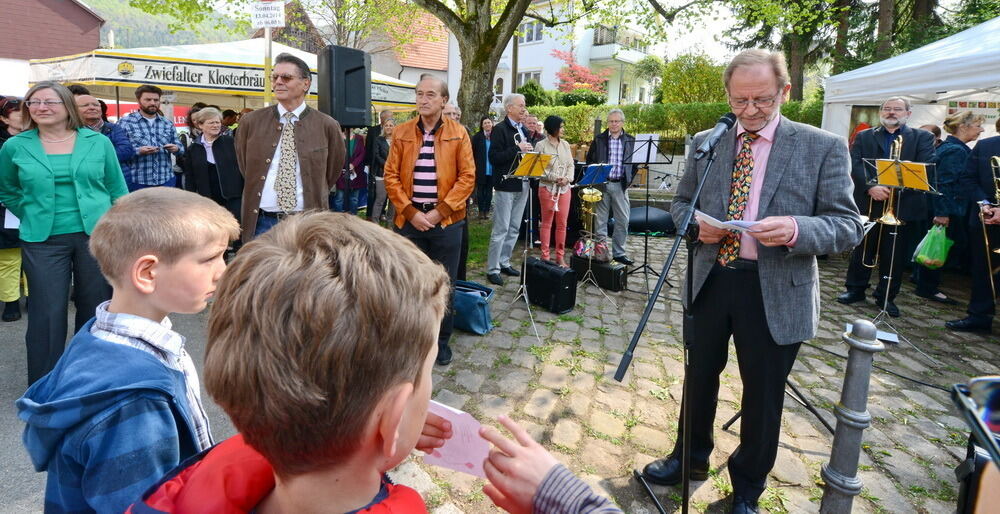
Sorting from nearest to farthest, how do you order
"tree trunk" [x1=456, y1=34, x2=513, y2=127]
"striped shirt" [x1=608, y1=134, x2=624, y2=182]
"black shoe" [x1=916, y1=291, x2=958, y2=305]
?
"black shoe" [x1=916, y1=291, x2=958, y2=305] < "striped shirt" [x1=608, y1=134, x2=624, y2=182] < "tree trunk" [x1=456, y1=34, x2=513, y2=127]

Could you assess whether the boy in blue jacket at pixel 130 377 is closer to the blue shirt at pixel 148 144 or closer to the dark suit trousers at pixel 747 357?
the dark suit trousers at pixel 747 357

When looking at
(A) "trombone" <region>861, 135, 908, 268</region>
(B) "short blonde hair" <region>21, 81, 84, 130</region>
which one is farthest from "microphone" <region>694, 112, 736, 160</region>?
(A) "trombone" <region>861, 135, 908, 268</region>

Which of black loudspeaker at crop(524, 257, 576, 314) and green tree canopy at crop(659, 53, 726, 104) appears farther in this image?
green tree canopy at crop(659, 53, 726, 104)

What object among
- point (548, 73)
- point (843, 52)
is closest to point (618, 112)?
point (843, 52)

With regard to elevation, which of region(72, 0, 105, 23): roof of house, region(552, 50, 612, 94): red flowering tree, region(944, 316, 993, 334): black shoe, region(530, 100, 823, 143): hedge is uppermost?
region(72, 0, 105, 23): roof of house

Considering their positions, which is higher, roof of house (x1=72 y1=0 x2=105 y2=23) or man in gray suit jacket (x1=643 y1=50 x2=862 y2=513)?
roof of house (x1=72 y1=0 x2=105 y2=23)

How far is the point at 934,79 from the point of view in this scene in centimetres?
613

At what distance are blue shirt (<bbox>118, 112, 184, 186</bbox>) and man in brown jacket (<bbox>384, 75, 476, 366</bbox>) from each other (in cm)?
326

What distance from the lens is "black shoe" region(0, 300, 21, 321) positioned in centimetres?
488

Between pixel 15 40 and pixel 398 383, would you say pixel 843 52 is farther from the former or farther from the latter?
pixel 15 40

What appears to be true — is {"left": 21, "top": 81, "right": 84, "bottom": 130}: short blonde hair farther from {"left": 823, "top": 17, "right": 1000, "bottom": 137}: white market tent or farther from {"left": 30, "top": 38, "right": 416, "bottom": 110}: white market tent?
{"left": 823, "top": 17, "right": 1000, "bottom": 137}: white market tent

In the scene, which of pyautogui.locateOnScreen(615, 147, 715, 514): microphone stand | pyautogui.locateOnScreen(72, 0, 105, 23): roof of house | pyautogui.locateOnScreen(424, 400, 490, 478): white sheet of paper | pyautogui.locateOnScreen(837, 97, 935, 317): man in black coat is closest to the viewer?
pyautogui.locateOnScreen(424, 400, 490, 478): white sheet of paper

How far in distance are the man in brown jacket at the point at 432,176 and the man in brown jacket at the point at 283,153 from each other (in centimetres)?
57

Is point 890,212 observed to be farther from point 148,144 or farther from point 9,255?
point 9,255
